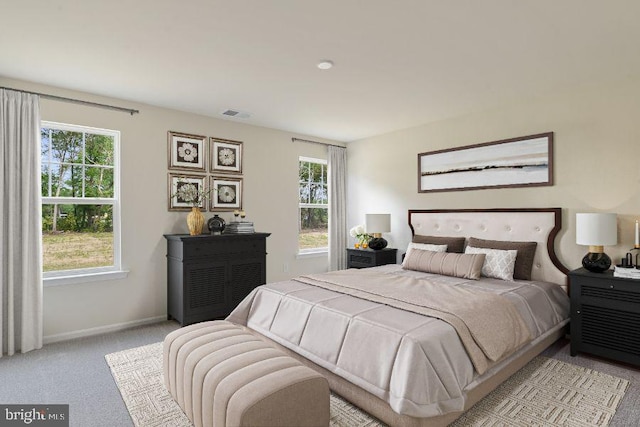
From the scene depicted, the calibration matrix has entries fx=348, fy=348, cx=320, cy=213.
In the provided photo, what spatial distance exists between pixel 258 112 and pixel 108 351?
117 inches

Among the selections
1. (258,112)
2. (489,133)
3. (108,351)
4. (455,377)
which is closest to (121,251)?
(108,351)

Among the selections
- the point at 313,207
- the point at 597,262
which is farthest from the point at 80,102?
the point at 597,262

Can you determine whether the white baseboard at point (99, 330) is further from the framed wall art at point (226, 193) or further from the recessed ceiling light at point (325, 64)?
the recessed ceiling light at point (325, 64)

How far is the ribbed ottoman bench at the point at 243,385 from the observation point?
5.34 ft

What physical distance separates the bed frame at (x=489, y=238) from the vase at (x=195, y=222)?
6.61ft

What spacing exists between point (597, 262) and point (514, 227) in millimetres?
880

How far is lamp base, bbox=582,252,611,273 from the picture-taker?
3.06 m

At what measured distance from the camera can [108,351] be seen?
10.5 feet

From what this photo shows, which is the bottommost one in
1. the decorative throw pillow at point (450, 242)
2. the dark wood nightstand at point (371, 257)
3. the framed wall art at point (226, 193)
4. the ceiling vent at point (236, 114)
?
the dark wood nightstand at point (371, 257)

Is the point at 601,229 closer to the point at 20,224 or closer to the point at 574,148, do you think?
the point at 574,148

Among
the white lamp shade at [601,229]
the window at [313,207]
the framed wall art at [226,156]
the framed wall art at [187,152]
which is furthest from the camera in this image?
the window at [313,207]

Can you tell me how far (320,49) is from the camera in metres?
Answer: 2.65

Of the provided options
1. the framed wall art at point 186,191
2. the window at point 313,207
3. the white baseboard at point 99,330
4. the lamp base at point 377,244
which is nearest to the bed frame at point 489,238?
the lamp base at point 377,244

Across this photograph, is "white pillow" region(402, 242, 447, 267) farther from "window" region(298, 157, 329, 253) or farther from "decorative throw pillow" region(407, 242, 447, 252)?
"window" region(298, 157, 329, 253)
